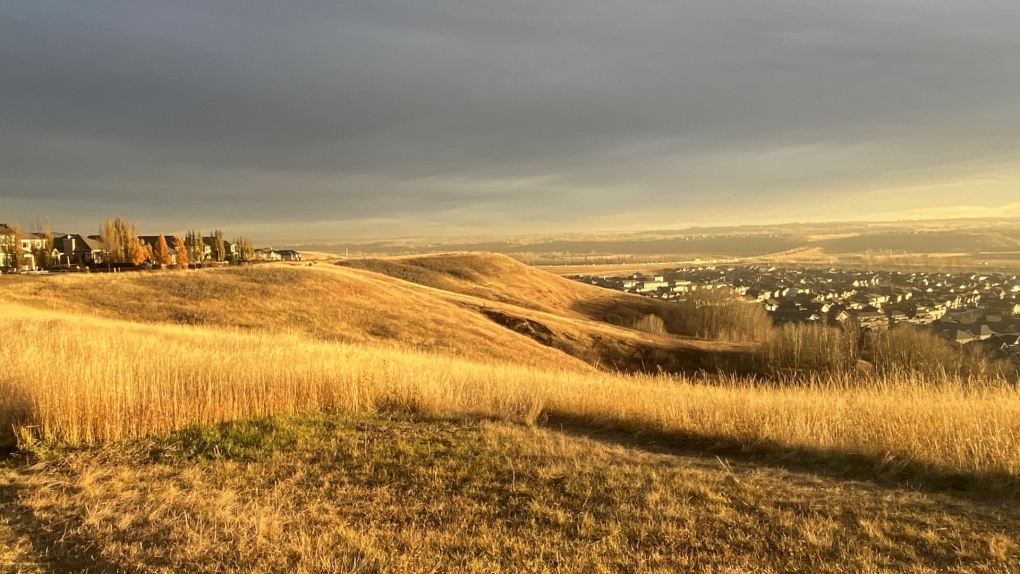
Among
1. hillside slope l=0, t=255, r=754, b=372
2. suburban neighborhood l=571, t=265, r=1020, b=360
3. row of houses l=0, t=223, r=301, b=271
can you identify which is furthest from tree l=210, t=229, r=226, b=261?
suburban neighborhood l=571, t=265, r=1020, b=360

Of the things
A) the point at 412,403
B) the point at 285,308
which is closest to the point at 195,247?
the point at 285,308

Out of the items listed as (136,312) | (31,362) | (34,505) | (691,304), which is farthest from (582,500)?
(691,304)

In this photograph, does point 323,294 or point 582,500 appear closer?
point 582,500

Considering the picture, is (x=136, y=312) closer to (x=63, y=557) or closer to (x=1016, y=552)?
(x=63, y=557)

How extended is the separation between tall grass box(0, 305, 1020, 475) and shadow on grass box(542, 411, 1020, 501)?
11 cm

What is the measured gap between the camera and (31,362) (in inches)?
348

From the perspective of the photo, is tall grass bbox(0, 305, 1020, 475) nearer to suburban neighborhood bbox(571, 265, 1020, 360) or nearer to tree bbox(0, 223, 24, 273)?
suburban neighborhood bbox(571, 265, 1020, 360)

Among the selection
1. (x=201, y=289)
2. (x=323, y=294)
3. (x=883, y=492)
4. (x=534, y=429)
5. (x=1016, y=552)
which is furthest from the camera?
(x=323, y=294)

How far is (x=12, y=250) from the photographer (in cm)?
5909

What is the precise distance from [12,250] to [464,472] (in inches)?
2958

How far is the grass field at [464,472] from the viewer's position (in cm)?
436

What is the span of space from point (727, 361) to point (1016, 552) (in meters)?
37.0

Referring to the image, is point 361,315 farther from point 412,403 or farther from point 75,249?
point 75,249

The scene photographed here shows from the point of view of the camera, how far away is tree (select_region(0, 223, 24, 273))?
57.9m
